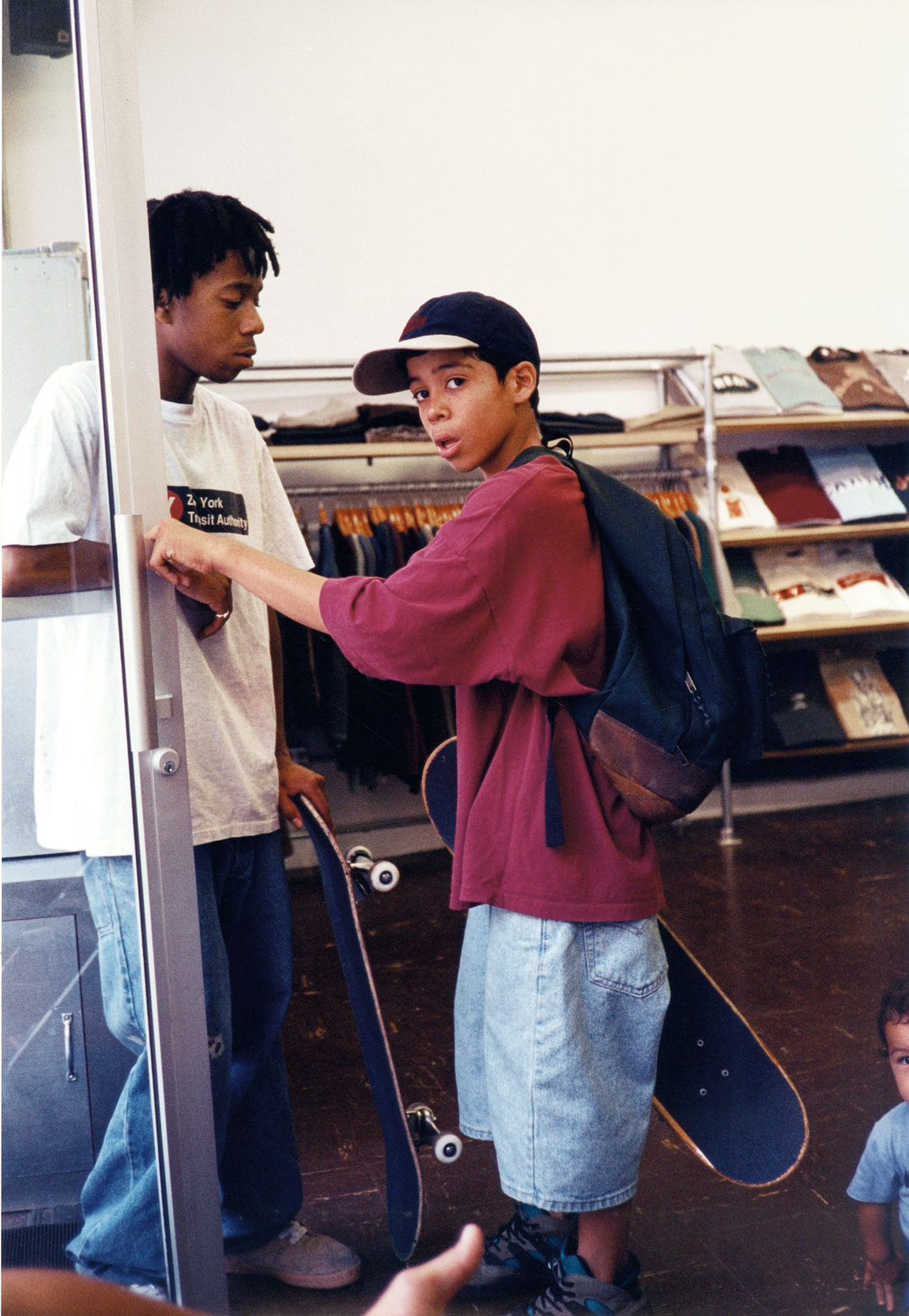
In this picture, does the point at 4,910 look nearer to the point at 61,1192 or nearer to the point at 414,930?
the point at 61,1192

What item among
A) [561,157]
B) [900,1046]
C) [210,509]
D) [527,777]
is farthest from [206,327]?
[561,157]

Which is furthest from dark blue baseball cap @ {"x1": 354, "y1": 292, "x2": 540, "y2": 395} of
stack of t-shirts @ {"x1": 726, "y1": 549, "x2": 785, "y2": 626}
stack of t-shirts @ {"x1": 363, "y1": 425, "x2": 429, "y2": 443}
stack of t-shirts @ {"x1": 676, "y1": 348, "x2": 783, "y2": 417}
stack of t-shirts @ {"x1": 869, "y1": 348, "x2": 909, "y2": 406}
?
stack of t-shirts @ {"x1": 869, "y1": 348, "x2": 909, "y2": 406}

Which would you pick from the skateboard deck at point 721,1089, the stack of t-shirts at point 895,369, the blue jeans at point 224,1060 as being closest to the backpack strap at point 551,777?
the skateboard deck at point 721,1089

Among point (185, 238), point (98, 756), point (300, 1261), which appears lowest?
point (300, 1261)

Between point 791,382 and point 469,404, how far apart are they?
3483 millimetres

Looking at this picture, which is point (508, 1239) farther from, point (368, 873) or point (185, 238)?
point (185, 238)

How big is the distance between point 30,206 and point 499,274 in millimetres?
3776

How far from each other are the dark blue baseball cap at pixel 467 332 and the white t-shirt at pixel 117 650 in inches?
9.7

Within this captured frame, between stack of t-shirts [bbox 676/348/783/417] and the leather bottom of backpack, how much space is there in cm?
330

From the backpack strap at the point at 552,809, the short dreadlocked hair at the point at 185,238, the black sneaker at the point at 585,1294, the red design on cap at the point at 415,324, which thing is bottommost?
the black sneaker at the point at 585,1294

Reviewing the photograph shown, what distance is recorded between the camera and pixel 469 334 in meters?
1.40

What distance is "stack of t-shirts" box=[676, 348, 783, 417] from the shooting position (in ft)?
14.5

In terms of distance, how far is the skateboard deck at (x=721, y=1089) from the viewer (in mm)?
1543

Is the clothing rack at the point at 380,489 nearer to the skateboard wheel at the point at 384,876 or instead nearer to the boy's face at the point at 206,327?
the boy's face at the point at 206,327
